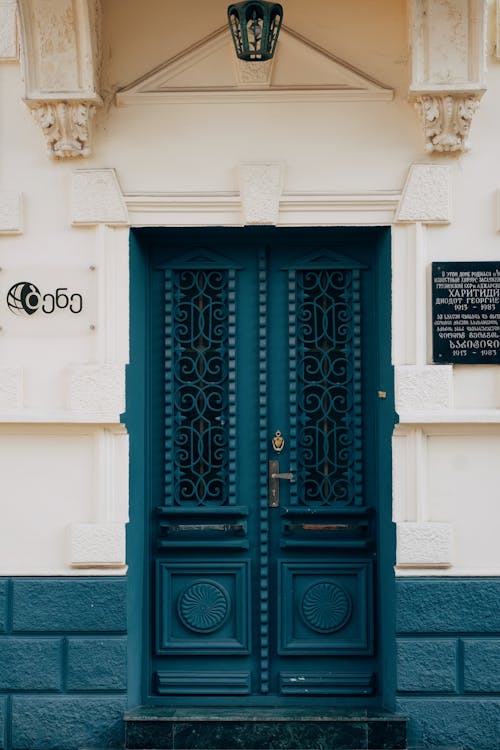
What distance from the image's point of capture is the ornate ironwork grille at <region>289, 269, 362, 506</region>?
720cm

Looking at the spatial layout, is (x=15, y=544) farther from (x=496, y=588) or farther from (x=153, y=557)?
(x=496, y=588)

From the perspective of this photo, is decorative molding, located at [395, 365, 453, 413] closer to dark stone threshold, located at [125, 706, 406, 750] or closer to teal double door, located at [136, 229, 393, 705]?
teal double door, located at [136, 229, 393, 705]

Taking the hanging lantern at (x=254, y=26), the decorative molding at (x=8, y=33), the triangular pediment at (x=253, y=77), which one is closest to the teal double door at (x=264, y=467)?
the triangular pediment at (x=253, y=77)

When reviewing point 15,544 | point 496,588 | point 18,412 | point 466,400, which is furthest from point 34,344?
point 496,588

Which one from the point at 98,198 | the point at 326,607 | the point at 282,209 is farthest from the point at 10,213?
the point at 326,607

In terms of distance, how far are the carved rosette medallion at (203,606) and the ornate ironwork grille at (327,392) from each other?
2.49 ft

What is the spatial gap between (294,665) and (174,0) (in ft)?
13.5

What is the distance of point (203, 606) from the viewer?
23.5 feet

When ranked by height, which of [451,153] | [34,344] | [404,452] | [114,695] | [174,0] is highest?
[174,0]

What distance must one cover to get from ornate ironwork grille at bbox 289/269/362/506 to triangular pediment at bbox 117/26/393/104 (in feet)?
3.62

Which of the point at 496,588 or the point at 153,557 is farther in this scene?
the point at 153,557

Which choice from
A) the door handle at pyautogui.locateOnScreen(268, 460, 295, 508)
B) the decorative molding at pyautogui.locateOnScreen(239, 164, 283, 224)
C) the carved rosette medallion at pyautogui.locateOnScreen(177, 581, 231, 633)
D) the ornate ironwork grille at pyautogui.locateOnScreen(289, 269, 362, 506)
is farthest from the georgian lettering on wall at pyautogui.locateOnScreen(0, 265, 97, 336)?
the carved rosette medallion at pyautogui.locateOnScreen(177, 581, 231, 633)

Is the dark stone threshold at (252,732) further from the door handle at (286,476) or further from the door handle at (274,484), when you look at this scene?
the door handle at (286,476)

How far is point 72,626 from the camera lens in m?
6.84
